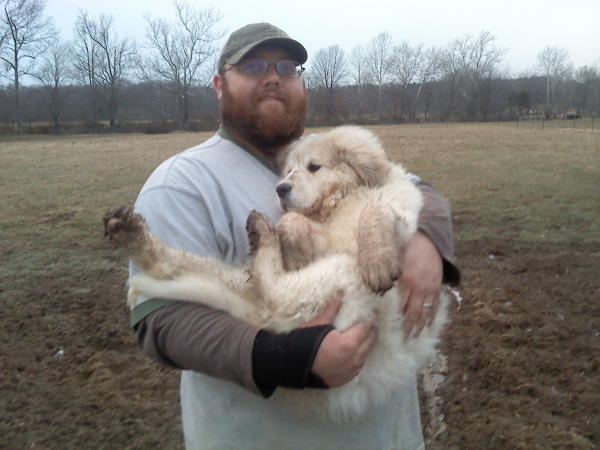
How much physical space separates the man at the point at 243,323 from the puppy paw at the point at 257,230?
0.16 ft

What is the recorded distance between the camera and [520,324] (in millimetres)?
5289

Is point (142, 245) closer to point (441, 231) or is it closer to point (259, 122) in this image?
point (259, 122)

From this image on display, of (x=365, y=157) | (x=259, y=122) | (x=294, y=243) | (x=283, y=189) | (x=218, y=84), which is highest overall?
(x=218, y=84)

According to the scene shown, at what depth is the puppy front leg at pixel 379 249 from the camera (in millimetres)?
→ 1948

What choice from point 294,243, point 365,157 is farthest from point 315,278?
point 365,157

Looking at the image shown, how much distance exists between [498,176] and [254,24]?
42.1 feet

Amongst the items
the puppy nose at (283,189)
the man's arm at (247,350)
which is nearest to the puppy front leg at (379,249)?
the man's arm at (247,350)

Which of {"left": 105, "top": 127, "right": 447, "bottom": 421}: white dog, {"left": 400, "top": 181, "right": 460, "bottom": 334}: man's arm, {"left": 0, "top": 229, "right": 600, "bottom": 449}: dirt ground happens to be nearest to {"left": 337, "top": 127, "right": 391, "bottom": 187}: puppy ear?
{"left": 105, "top": 127, "right": 447, "bottom": 421}: white dog

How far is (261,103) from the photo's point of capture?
88.7 inches

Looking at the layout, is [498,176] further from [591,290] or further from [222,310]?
[222,310]

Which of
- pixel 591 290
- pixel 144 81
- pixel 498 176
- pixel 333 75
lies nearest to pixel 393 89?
pixel 333 75

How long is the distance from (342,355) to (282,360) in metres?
0.20

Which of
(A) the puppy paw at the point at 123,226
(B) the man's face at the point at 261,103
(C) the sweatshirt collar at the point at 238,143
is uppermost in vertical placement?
(B) the man's face at the point at 261,103

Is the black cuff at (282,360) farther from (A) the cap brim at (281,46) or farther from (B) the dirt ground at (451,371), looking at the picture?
(B) the dirt ground at (451,371)
